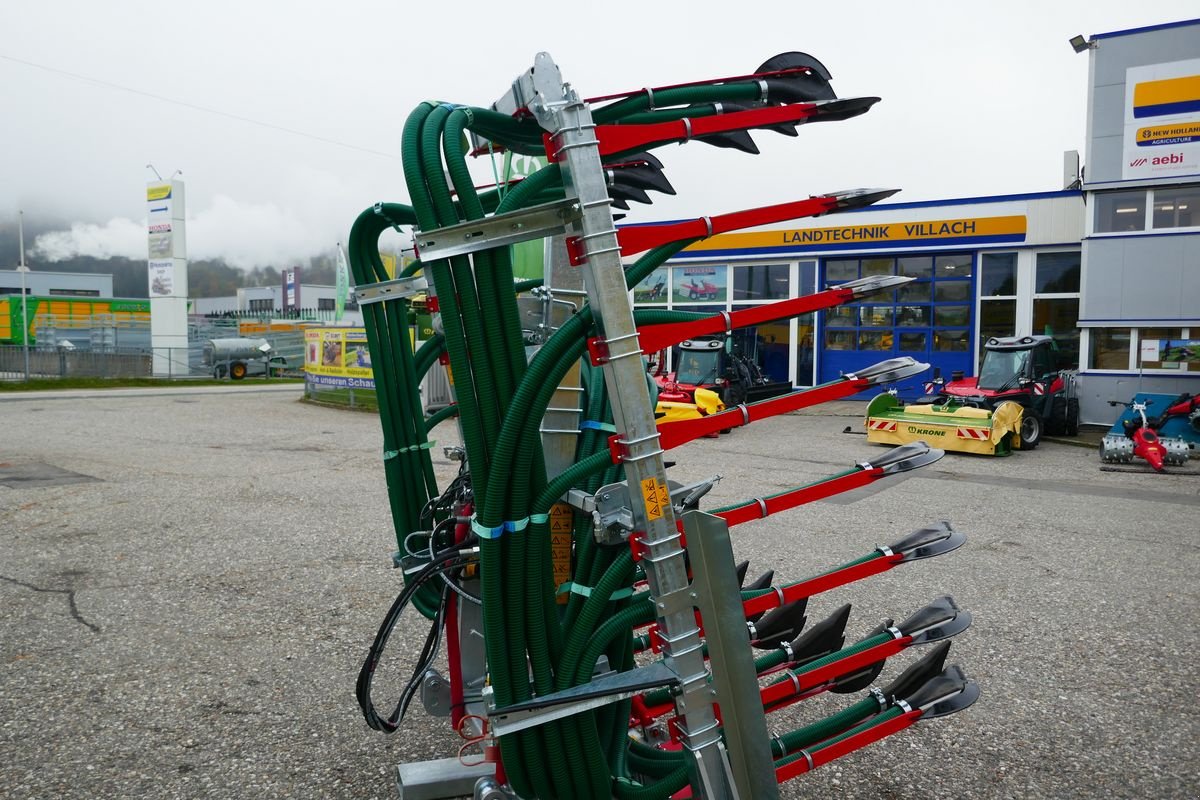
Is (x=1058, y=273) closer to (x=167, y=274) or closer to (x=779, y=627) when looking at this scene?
(x=779, y=627)

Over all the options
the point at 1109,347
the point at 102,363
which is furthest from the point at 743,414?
the point at 102,363

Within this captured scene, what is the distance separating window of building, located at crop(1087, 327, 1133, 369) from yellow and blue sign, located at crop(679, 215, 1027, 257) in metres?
3.96

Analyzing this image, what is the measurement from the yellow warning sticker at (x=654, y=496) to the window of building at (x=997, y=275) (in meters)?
18.8

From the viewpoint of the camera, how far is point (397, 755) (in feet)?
10.7

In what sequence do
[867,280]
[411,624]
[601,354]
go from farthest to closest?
[411,624], [867,280], [601,354]

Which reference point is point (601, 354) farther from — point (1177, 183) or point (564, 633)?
point (1177, 183)

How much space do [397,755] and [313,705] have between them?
1.97ft

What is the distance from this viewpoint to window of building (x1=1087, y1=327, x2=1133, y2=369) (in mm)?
14805

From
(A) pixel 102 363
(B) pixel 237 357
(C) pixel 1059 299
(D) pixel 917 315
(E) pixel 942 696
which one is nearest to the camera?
(E) pixel 942 696

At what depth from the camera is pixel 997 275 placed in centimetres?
1877

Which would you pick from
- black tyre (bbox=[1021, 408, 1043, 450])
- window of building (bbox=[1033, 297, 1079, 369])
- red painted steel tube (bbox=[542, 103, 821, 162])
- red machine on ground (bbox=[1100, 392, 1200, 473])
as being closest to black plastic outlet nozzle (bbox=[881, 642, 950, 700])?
red painted steel tube (bbox=[542, 103, 821, 162])

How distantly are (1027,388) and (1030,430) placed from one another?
66cm

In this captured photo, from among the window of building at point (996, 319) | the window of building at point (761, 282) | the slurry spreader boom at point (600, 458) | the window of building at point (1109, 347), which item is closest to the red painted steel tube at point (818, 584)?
the slurry spreader boom at point (600, 458)

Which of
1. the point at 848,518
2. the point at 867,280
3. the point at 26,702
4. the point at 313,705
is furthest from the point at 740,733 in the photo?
the point at 848,518
